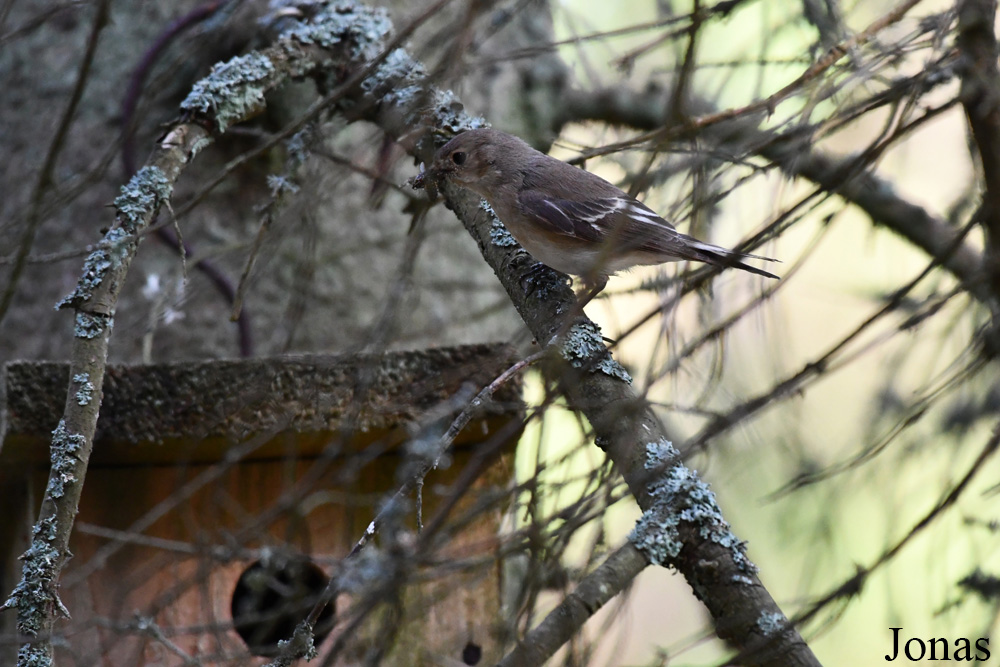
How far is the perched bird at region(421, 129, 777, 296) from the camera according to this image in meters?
2.52

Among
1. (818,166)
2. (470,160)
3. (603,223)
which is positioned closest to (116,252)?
(470,160)

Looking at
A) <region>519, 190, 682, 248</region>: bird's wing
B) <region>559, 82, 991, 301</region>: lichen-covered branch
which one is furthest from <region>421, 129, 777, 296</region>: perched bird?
<region>559, 82, 991, 301</region>: lichen-covered branch

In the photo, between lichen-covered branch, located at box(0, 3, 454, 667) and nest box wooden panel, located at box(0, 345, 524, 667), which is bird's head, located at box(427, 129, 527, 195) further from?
nest box wooden panel, located at box(0, 345, 524, 667)

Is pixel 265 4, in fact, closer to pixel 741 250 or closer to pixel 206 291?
pixel 206 291

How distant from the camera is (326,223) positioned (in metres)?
3.26

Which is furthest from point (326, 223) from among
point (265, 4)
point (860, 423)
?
point (860, 423)

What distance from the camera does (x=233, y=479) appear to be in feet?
8.44

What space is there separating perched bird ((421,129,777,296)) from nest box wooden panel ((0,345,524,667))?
52 cm

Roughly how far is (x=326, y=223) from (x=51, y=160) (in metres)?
1.71

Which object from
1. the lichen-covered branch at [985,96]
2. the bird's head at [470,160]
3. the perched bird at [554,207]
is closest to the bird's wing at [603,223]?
the perched bird at [554,207]

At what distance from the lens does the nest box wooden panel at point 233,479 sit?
2.11 m

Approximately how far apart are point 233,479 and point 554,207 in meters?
1.20

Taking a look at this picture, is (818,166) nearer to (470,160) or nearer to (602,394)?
(470,160)

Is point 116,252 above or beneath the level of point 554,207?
beneath
